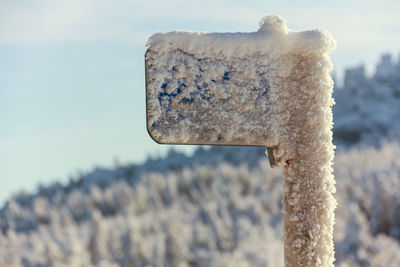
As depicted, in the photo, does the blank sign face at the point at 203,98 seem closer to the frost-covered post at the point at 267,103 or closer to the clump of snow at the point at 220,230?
the frost-covered post at the point at 267,103

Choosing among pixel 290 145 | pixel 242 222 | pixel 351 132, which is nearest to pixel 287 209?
pixel 290 145

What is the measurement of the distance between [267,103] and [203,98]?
106mm

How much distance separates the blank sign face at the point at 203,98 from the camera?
0.75 metres

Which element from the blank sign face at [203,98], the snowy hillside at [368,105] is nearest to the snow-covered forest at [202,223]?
the blank sign face at [203,98]

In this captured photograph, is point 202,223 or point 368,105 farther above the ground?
point 368,105

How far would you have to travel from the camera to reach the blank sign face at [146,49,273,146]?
29.7 inches

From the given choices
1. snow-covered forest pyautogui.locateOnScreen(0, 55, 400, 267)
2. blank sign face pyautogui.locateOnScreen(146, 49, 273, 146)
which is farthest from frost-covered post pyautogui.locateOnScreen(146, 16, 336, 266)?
snow-covered forest pyautogui.locateOnScreen(0, 55, 400, 267)

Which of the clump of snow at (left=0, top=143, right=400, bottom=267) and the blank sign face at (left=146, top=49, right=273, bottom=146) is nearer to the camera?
the blank sign face at (left=146, top=49, right=273, bottom=146)

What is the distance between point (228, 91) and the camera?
77 centimetres

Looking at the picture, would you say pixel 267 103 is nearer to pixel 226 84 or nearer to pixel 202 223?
pixel 226 84

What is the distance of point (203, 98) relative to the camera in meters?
0.76

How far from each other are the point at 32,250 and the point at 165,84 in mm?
3079

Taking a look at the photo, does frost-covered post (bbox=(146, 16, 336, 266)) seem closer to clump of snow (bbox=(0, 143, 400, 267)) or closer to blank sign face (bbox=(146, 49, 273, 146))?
blank sign face (bbox=(146, 49, 273, 146))

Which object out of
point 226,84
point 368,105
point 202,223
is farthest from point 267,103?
point 368,105
